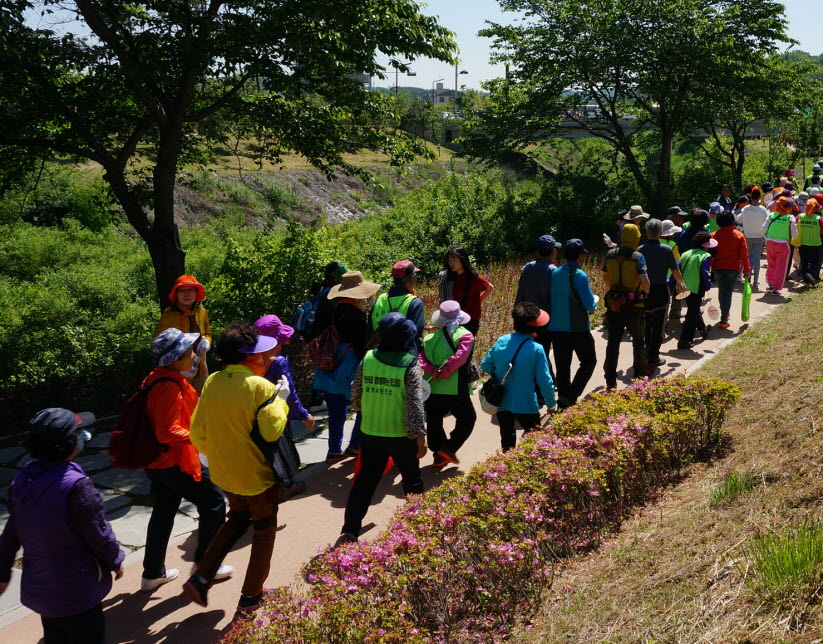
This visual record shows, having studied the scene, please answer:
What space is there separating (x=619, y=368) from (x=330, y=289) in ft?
14.1

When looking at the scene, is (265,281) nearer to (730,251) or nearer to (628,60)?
(730,251)

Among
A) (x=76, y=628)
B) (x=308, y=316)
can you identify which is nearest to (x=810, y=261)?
(x=308, y=316)

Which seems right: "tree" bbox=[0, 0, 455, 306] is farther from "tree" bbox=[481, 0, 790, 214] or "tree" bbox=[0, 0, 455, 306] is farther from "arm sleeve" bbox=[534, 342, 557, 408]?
"tree" bbox=[481, 0, 790, 214]

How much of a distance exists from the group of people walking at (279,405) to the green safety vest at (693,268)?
0.64 metres

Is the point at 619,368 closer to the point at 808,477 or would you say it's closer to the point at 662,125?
the point at 808,477

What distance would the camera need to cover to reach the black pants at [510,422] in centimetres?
583

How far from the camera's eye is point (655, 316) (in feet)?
28.3

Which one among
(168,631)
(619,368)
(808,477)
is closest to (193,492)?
(168,631)

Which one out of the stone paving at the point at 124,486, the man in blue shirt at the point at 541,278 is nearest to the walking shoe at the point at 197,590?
the stone paving at the point at 124,486

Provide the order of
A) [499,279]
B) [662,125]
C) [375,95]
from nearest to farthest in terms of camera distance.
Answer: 1. [375,95]
2. [499,279]
3. [662,125]

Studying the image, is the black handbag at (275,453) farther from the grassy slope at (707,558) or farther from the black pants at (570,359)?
the black pants at (570,359)

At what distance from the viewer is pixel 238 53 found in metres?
9.40

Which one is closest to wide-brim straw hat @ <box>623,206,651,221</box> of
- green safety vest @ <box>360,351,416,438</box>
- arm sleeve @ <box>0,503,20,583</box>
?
green safety vest @ <box>360,351,416,438</box>

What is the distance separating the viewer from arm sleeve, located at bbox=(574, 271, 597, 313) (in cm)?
696
